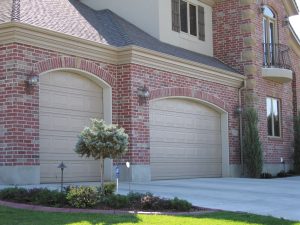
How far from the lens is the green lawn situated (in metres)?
7.96

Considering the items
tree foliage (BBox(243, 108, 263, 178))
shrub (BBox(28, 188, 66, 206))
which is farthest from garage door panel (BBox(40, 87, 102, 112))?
tree foliage (BBox(243, 108, 263, 178))

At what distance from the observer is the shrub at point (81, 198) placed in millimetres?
9234

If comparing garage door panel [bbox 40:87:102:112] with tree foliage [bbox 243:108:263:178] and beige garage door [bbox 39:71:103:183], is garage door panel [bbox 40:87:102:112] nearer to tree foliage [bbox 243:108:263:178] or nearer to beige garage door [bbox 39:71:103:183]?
Result: beige garage door [bbox 39:71:103:183]

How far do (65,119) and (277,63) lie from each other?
39.1ft

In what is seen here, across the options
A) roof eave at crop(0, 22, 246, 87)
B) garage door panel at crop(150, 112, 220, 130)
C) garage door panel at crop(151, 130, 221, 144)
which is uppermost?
roof eave at crop(0, 22, 246, 87)

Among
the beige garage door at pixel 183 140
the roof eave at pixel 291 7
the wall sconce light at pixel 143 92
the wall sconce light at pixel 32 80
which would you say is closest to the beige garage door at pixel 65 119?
the wall sconce light at pixel 32 80

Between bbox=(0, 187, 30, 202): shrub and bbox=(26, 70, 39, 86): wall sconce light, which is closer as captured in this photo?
bbox=(0, 187, 30, 202): shrub

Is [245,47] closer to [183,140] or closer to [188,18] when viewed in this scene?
[188,18]

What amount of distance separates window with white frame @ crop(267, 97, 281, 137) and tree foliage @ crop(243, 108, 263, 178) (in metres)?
2.50

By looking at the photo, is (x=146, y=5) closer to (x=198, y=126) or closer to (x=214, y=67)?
(x=214, y=67)

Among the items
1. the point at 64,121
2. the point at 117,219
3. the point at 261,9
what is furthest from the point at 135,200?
the point at 261,9

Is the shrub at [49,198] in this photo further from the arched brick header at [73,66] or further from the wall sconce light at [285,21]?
the wall sconce light at [285,21]

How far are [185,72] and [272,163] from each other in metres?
7.07

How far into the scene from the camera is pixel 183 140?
60.8 ft
